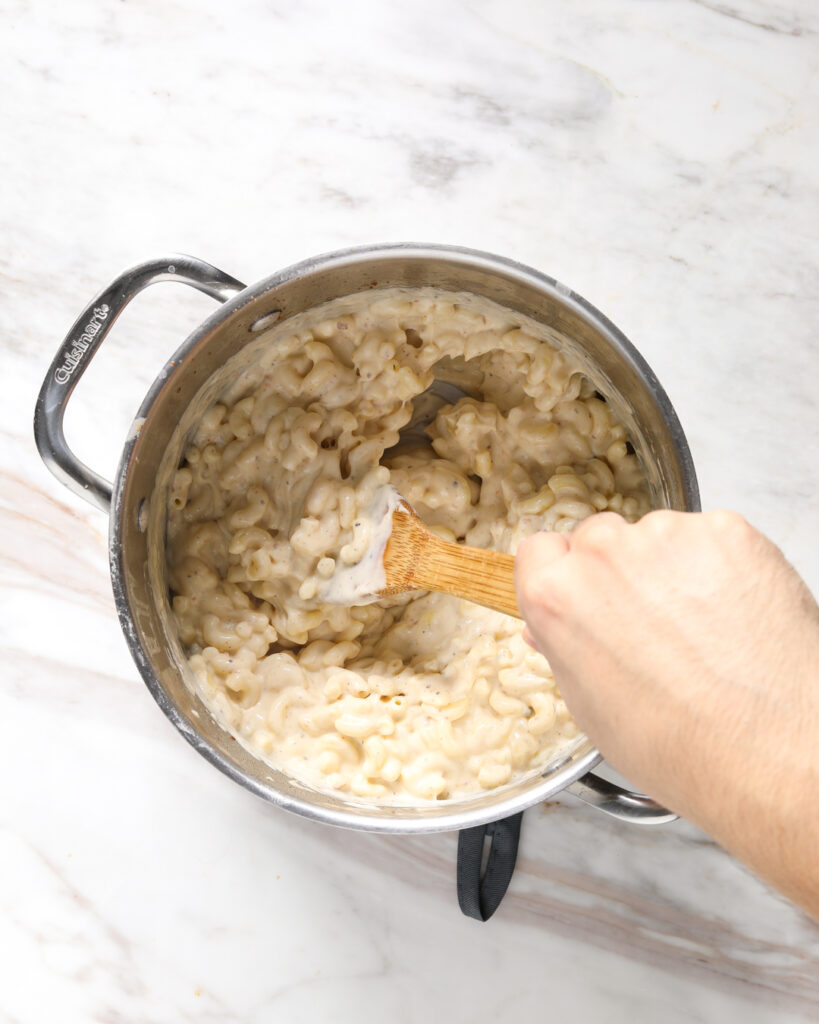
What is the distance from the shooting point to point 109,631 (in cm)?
122

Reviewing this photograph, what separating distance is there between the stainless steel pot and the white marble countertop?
0.25 m

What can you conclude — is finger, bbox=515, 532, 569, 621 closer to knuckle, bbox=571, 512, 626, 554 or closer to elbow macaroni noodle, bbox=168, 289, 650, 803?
knuckle, bbox=571, 512, 626, 554

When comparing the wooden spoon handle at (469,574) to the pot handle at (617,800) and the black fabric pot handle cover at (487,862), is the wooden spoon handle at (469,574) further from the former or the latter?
the black fabric pot handle cover at (487,862)

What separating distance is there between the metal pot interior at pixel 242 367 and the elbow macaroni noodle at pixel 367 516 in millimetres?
28

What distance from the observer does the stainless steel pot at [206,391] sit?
887mm

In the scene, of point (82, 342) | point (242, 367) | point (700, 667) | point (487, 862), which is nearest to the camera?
point (700, 667)

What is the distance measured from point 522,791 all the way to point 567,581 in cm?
36

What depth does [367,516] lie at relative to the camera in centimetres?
107

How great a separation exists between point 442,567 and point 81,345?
1.42 feet

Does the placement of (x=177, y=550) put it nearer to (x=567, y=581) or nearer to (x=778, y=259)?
(x=567, y=581)

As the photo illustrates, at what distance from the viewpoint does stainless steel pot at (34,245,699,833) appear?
0.89 m

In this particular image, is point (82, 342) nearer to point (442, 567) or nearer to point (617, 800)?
point (442, 567)

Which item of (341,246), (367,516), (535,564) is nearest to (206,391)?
(367,516)

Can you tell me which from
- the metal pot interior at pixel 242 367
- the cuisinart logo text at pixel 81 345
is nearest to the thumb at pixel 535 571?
the metal pot interior at pixel 242 367
